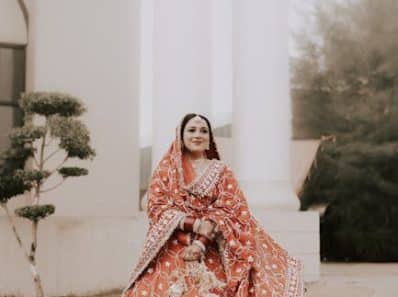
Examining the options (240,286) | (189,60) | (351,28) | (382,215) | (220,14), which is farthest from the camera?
(351,28)

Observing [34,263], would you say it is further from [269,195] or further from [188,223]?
[188,223]

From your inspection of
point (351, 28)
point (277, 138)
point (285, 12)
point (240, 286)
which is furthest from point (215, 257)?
A: point (351, 28)

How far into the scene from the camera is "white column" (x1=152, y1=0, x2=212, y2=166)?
7281mm

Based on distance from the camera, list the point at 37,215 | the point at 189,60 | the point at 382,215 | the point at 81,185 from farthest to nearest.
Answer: the point at 382,215
the point at 81,185
the point at 189,60
the point at 37,215

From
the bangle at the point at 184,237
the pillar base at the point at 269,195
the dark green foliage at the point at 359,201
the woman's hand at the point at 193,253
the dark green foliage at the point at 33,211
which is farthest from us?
the dark green foliage at the point at 359,201

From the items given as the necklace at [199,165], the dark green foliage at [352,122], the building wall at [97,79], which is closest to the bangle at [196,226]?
the necklace at [199,165]

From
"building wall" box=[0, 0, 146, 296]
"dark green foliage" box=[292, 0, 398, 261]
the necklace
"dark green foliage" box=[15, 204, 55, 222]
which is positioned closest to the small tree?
"dark green foliage" box=[15, 204, 55, 222]

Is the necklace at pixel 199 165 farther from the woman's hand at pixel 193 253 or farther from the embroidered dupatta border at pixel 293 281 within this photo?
the embroidered dupatta border at pixel 293 281

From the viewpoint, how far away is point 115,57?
9102 millimetres

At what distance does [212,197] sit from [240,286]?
45 cm

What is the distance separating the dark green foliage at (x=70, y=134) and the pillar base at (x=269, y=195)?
1800 mm

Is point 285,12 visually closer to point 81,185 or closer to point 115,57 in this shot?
point 115,57

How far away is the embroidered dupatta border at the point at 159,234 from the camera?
138 inches

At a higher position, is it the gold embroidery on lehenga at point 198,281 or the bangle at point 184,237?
the bangle at point 184,237
